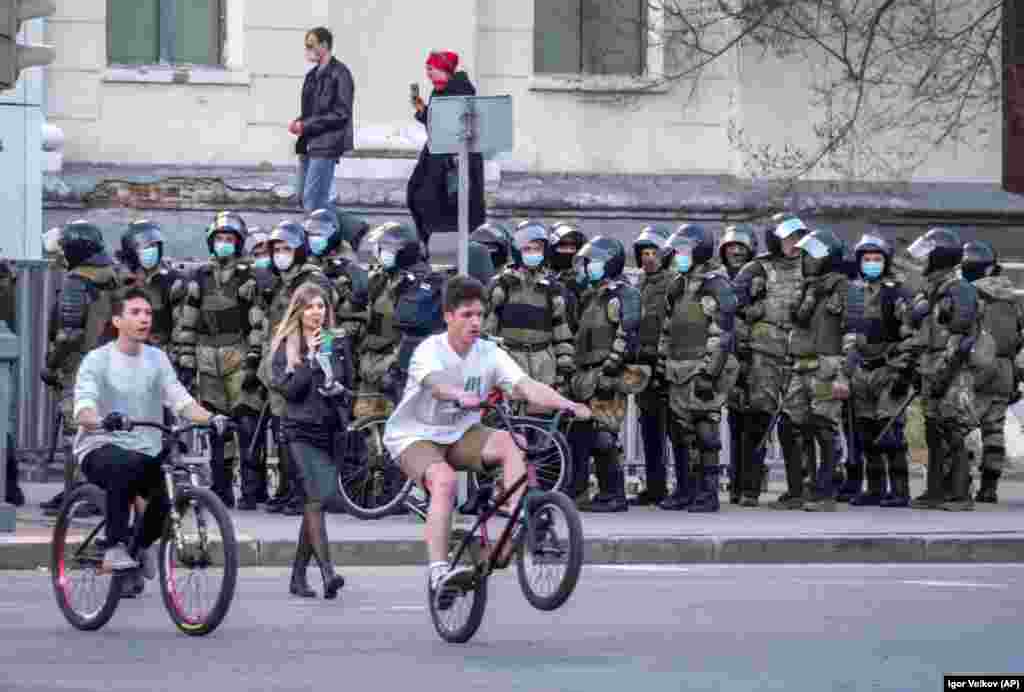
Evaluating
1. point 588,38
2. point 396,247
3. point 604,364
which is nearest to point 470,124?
point 396,247

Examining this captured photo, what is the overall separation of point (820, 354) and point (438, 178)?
13.4 feet

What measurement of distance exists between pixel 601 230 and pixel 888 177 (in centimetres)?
298

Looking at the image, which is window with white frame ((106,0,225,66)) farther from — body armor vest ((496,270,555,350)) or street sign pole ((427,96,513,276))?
street sign pole ((427,96,513,276))

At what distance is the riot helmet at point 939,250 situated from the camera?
21.0 m

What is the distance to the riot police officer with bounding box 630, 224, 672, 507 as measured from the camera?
2080 centimetres

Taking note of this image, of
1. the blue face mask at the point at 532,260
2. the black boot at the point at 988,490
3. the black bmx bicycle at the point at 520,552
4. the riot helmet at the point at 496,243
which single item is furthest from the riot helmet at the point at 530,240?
the black bmx bicycle at the point at 520,552

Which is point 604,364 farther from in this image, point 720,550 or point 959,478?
point 959,478

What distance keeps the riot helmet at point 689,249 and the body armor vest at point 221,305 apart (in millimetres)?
2945

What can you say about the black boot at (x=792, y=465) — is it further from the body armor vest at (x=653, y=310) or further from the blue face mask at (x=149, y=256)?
the blue face mask at (x=149, y=256)

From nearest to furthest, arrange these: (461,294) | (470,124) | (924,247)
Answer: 1. (461,294)
2. (470,124)
3. (924,247)

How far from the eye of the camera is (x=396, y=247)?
65.9ft

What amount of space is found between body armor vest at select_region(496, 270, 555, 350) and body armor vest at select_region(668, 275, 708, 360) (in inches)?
36.2

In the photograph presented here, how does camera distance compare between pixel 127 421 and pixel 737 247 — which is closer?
pixel 127 421

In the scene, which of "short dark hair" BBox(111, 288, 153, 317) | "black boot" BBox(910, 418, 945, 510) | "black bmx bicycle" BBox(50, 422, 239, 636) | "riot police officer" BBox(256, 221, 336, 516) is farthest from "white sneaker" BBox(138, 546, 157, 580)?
"black boot" BBox(910, 418, 945, 510)
